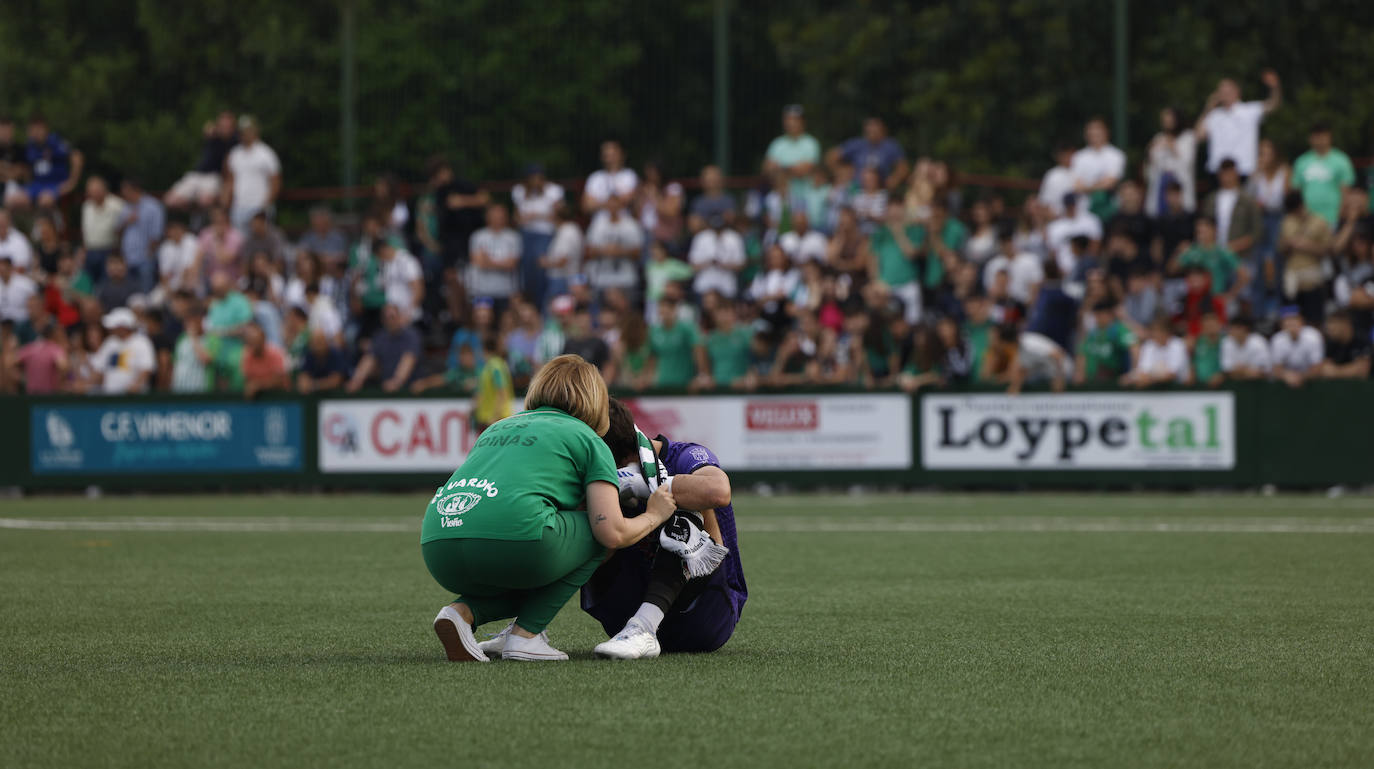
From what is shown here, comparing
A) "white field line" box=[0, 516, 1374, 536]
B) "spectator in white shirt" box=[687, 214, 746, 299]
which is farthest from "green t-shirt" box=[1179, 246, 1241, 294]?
"spectator in white shirt" box=[687, 214, 746, 299]

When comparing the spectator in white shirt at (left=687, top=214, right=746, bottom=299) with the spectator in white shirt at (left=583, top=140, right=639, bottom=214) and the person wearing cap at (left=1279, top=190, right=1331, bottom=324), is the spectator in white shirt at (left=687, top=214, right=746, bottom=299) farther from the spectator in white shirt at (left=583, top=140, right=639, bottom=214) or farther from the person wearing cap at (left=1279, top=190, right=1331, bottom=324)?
the person wearing cap at (left=1279, top=190, right=1331, bottom=324)

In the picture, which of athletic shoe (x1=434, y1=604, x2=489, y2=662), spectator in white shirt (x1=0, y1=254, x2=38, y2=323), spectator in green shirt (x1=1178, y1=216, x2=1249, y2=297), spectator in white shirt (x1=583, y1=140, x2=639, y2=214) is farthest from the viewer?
spectator in white shirt (x1=0, y1=254, x2=38, y2=323)

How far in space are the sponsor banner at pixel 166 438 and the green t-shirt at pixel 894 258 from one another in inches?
304

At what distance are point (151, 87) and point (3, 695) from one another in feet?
140

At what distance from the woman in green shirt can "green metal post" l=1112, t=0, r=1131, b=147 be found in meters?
19.8

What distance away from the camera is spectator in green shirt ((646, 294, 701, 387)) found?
21359mm

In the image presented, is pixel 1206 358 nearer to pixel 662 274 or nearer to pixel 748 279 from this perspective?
pixel 748 279

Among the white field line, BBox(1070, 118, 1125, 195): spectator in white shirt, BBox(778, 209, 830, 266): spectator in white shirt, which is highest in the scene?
BBox(1070, 118, 1125, 195): spectator in white shirt

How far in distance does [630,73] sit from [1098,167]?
1893 centimetres

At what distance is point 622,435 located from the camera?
7203 millimetres

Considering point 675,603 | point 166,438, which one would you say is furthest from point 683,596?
point 166,438

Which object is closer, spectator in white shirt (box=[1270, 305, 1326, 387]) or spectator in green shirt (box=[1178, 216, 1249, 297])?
spectator in white shirt (box=[1270, 305, 1326, 387])

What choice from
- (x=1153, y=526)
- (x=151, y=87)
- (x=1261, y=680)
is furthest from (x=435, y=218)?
(x=151, y=87)

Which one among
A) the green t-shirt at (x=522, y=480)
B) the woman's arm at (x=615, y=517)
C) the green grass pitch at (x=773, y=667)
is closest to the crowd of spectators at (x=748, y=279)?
the green grass pitch at (x=773, y=667)
